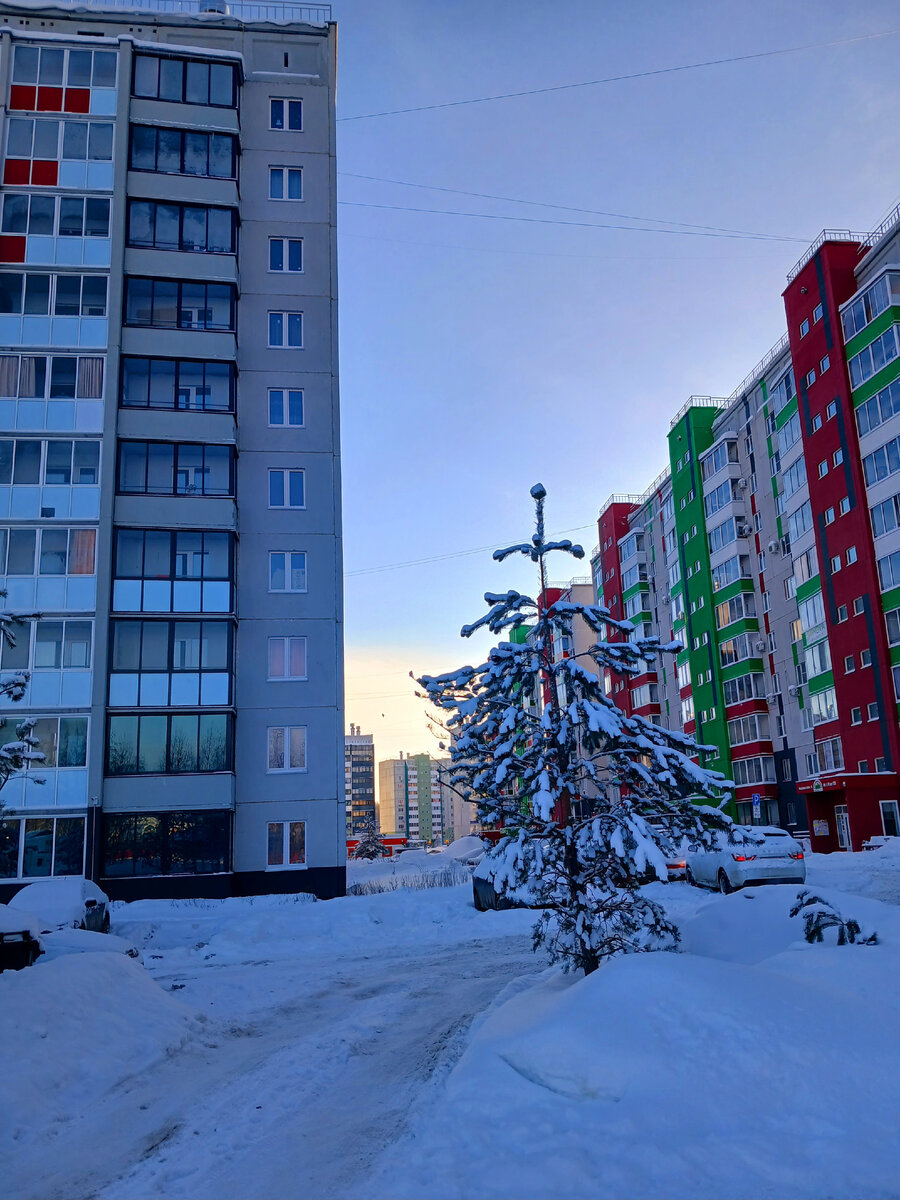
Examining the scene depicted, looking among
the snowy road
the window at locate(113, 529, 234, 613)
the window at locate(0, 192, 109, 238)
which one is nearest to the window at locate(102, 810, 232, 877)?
the window at locate(113, 529, 234, 613)

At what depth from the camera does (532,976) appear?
39.4 feet

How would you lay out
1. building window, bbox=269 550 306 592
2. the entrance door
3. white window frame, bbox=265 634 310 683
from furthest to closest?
the entrance door, building window, bbox=269 550 306 592, white window frame, bbox=265 634 310 683

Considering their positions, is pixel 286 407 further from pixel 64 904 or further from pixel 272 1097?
pixel 272 1097

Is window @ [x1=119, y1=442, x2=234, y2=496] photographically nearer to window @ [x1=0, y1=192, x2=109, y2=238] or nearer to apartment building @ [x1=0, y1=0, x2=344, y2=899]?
apartment building @ [x1=0, y1=0, x2=344, y2=899]

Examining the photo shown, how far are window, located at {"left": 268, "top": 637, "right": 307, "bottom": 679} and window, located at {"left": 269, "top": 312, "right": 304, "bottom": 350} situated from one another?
34.8 feet

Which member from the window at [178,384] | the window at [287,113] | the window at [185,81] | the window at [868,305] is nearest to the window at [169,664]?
the window at [178,384]

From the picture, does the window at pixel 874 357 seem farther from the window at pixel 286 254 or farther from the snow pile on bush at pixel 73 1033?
the snow pile on bush at pixel 73 1033

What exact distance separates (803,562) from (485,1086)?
42.4 m

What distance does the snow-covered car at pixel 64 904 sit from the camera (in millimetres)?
18203

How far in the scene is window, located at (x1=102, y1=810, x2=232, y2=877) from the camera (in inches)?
1101

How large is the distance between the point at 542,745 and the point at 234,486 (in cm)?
2321

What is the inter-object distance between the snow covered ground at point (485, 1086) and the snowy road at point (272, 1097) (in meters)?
0.03

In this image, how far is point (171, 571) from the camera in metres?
30.0

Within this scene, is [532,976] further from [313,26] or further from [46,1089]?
[313,26]
